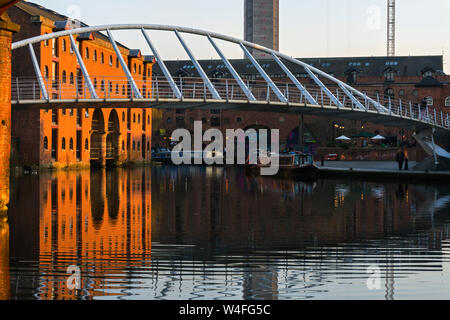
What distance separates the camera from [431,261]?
12.1 metres

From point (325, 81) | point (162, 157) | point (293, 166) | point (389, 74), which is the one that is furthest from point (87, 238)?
point (389, 74)

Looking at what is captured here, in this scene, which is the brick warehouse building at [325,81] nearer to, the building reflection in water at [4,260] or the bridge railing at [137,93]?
the bridge railing at [137,93]

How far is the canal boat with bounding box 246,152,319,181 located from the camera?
147 ft

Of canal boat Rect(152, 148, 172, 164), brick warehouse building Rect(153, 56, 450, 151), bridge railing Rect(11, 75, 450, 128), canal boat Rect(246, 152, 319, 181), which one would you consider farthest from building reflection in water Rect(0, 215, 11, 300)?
brick warehouse building Rect(153, 56, 450, 151)

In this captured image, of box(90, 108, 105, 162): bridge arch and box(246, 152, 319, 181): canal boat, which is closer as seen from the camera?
box(246, 152, 319, 181): canal boat

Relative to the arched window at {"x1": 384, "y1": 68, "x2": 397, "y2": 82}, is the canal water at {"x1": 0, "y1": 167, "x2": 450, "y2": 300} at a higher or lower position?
lower

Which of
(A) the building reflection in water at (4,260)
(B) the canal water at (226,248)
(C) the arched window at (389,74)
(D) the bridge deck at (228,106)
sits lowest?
(B) the canal water at (226,248)

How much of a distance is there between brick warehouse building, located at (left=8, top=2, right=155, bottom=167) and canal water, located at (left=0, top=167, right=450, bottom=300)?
20.3 m

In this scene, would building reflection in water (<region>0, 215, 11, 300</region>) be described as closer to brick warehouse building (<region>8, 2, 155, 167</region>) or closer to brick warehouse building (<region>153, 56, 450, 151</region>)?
brick warehouse building (<region>8, 2, 155, 167</region>)

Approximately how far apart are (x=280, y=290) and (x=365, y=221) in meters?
9.95

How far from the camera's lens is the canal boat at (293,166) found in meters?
44.8

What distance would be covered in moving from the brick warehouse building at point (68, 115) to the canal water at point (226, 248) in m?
20.3

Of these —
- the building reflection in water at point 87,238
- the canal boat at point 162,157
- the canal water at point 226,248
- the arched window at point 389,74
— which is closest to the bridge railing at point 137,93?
the building reflection in water at point 87,238
